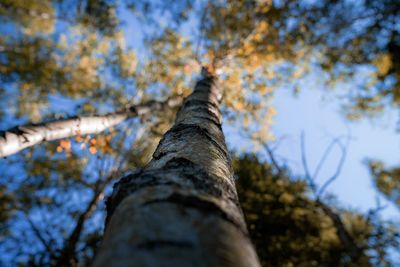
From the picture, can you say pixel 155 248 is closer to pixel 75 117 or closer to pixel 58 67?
pixel 75 117

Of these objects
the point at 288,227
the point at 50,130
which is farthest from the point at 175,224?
the point at 288,227

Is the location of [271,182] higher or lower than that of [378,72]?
lower

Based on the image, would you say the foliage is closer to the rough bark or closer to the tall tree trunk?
the rough bark

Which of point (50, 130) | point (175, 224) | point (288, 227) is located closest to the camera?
point (175, 224)

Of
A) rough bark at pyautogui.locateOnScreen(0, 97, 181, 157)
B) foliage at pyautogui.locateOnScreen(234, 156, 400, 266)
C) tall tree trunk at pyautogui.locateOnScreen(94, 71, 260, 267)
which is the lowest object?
tall tree trunk at pyautogui.locateOnScreen(94, 71, 260, 267)

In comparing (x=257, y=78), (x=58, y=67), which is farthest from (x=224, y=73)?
(x=58, y=67)

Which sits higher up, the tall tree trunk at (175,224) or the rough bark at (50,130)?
the rough bark at (50,130)

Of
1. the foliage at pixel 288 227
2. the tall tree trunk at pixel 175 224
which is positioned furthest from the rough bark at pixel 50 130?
the foliage at pixel 288 227

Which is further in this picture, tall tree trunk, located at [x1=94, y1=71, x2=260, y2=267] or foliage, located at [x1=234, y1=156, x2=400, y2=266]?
foliage, located at [x1=234, y1=156, x2=400, y2=266]

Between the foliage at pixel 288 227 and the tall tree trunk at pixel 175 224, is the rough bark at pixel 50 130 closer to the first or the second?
the tall tree trunk at pixel 175 224

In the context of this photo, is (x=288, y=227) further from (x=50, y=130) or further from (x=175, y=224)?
(x=175, y=224)

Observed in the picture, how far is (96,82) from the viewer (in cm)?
1063

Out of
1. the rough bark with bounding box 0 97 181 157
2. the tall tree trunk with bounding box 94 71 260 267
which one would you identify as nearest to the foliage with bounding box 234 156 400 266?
the rough bark with bounding box 0 97 181 157

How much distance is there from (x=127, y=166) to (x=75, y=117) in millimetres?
6684
